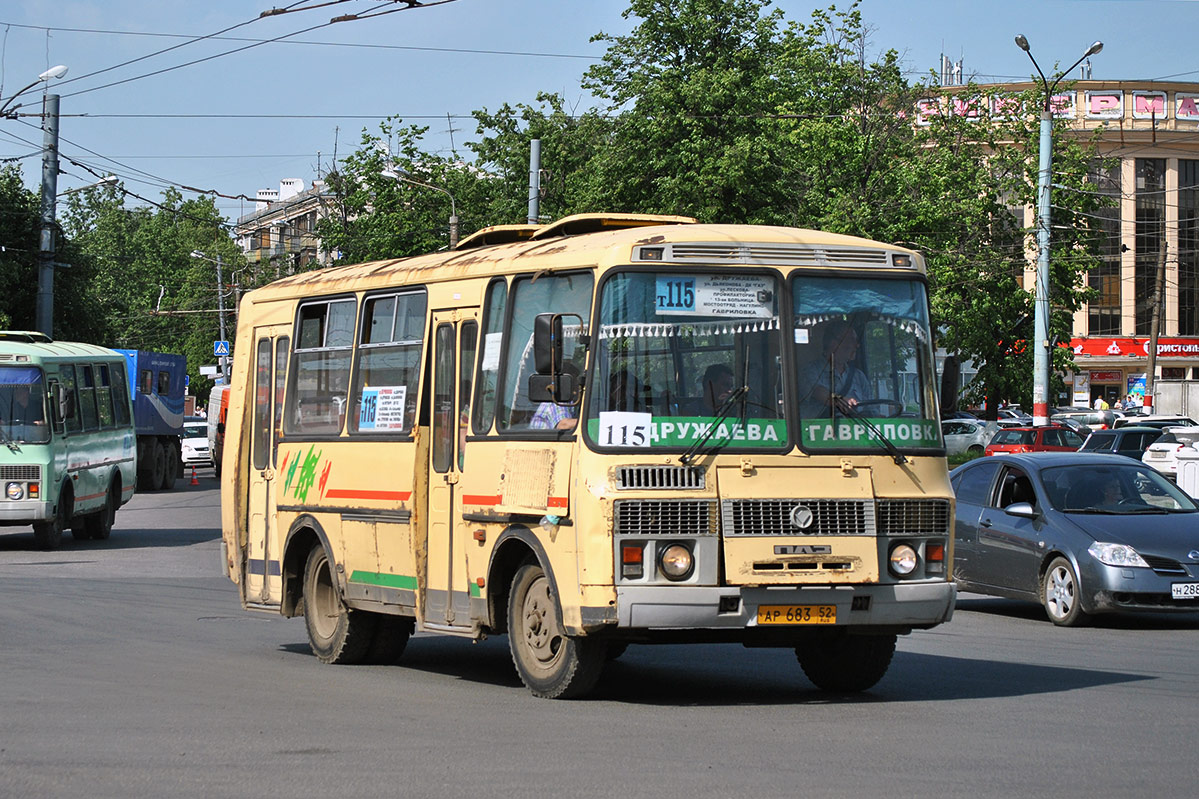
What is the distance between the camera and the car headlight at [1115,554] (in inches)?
576

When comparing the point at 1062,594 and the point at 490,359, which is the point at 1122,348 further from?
the point at 490,359

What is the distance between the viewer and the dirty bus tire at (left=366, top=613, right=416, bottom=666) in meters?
12.4

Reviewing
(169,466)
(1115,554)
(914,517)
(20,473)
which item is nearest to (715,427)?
(914,517)

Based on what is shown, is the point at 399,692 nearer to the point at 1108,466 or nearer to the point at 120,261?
the point at 1108,466

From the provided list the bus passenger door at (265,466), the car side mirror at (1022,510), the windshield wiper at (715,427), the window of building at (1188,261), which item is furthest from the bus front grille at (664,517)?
the window of building at (1188,261)

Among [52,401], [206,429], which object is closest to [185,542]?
[52,401]

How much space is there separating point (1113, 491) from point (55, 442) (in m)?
15.6

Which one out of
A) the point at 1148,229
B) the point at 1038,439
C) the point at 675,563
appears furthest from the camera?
the point at 1148,229

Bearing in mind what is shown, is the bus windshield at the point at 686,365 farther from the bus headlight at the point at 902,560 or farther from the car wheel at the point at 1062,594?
the car wheel at the point at 1062,594

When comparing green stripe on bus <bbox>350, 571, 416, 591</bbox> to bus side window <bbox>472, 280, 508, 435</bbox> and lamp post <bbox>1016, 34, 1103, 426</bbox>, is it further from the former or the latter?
lamp post <bbox>1016, 34, 1103, 426</bbox>

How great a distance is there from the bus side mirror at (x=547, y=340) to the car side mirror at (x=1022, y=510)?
757 cm

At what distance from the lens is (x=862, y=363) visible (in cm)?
983

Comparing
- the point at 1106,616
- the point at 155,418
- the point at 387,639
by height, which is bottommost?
the point at 1106,616

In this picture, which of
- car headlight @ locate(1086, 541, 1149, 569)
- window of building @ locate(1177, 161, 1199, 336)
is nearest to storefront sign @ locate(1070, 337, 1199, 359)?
window of building @ locate(1177, 161, 1199, 336)
